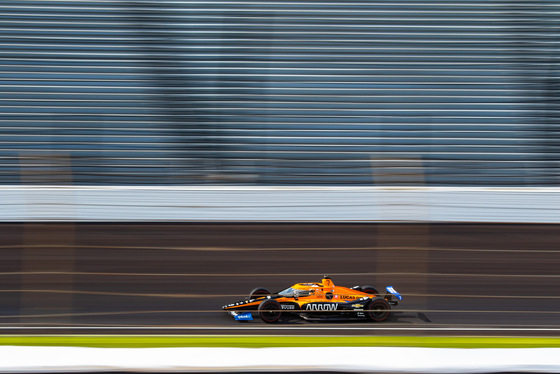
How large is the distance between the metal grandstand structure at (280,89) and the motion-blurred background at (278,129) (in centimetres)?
1

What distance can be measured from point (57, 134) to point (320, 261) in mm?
2424

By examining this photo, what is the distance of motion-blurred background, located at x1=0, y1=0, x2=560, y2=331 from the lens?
14.0ft

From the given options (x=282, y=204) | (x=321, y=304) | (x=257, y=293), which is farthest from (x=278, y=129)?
(x=321, y=304)

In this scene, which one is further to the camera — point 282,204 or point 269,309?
point 282,204

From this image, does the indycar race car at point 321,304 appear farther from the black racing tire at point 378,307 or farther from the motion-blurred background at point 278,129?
the motion-blurred background at point 278,129

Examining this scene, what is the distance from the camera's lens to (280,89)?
461 centimetres

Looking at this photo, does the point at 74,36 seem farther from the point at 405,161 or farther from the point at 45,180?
the point at 405,161

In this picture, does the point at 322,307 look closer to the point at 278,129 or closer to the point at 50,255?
the point at 278,129

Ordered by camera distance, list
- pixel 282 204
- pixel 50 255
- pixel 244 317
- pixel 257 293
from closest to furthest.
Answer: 1. pixel 50 255
2. pixel 244 317
3. pixel 257 293
4. pixel 282 204

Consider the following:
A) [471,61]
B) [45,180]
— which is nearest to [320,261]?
[471,61]

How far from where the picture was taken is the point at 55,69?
458cm

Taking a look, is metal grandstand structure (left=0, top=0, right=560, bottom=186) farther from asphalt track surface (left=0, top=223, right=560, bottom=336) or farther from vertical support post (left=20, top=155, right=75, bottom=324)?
vertical support post (left=20, top=155, right=75, bottom=324)

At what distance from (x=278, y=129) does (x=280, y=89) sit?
366 mm

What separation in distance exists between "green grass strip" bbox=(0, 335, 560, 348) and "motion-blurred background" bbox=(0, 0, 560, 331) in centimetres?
208
